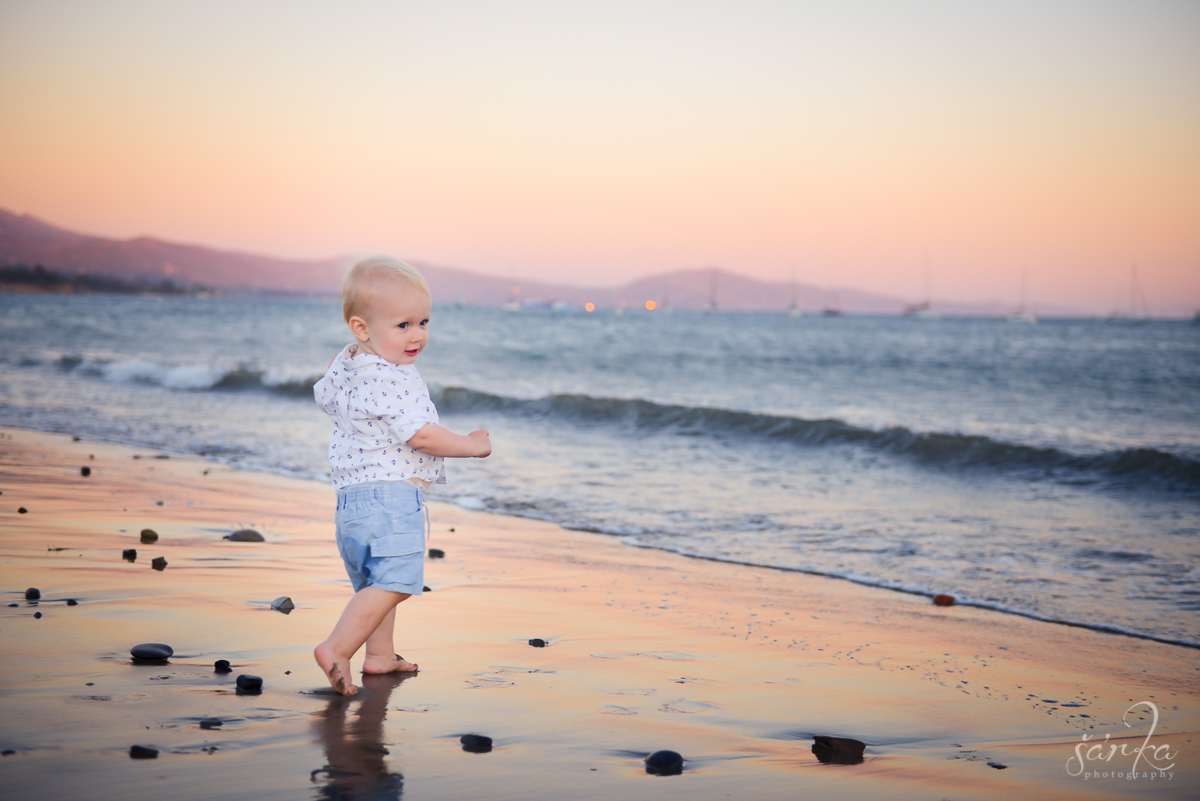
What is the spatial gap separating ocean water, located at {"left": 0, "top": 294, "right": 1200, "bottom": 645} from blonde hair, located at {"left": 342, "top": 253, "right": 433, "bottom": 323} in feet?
12.5

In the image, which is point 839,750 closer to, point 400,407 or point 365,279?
point 400,407

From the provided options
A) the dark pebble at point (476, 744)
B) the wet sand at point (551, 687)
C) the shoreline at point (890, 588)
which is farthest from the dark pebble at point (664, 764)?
the shoreline at point (890, 588)

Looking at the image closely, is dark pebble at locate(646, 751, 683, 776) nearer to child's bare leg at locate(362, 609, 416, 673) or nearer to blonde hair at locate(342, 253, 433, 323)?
child's bare leg at locate(362, 609, 416, 673)

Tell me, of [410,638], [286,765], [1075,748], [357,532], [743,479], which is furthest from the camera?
[743,479]

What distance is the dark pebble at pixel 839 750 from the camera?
2.66 metres

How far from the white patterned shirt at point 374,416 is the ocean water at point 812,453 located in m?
3.54

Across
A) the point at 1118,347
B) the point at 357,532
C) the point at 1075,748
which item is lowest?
the point at 1075,748

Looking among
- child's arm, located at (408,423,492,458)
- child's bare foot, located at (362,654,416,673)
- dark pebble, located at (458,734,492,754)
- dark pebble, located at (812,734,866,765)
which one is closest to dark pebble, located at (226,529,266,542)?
child's bare foot, located at (362,654,416,673)

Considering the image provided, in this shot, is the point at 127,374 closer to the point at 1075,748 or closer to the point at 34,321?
the point at 1075,748

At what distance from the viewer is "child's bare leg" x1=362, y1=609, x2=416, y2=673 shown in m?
3.24

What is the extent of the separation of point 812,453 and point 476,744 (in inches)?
406

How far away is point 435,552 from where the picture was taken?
5.57m

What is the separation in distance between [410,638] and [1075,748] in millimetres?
2533

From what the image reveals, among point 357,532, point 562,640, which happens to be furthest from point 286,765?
point 562,640
